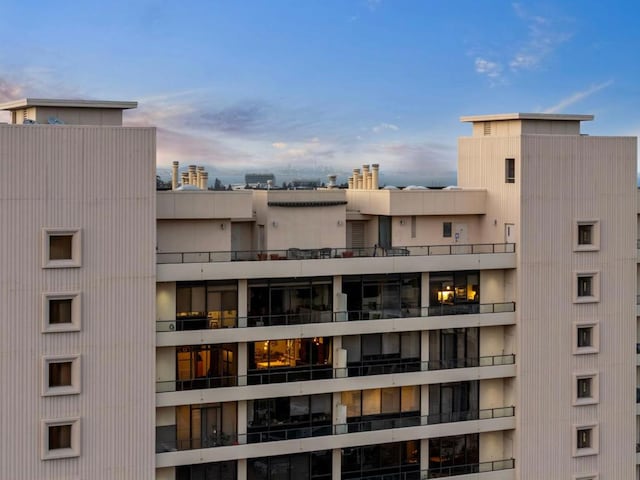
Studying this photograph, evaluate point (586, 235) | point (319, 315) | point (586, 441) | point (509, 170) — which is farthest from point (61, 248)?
point (586, 441)

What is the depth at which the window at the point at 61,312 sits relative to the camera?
133ft

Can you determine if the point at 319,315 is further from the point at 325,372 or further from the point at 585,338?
the point at 585,338

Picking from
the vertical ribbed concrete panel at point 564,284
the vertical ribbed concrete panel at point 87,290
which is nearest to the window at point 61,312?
the vertical ribbed concrete panel at point 87,290

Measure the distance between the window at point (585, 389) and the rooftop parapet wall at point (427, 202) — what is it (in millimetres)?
9248

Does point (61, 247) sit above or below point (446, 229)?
below

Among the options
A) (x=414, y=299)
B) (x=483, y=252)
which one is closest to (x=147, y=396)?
(x=414, y=299)

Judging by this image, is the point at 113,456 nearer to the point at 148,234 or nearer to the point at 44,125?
the point at 148,234

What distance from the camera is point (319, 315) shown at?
4641cm

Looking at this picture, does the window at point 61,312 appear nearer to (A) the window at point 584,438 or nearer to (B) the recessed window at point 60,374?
(B) the recessed window at point 60,374

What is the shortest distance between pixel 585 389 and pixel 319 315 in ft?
45.4

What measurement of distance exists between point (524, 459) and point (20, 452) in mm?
23046

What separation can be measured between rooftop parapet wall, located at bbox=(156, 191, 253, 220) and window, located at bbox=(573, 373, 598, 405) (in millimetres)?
17480

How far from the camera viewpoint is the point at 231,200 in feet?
152

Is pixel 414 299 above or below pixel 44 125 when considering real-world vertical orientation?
below
